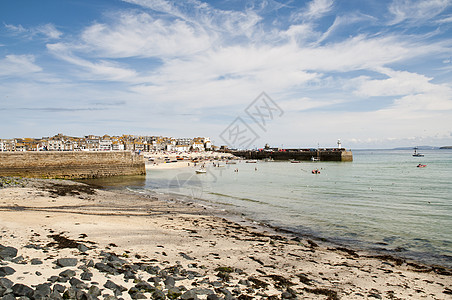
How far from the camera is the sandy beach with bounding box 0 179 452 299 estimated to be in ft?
18.0

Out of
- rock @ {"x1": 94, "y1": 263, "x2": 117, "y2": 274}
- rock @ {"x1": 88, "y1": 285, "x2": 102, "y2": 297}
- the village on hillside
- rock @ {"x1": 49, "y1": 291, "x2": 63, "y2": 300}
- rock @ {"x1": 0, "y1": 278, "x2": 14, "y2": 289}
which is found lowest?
rock @ {"x1": 94, "y1": 263, "x2": 117, "y2": 274}

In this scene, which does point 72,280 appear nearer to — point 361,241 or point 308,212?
point 361,241

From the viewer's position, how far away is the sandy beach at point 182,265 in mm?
5488

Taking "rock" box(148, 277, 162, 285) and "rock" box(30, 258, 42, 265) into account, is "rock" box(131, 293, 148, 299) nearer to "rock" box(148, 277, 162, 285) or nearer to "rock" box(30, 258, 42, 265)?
"rock" box(148, 277, 162, 285)

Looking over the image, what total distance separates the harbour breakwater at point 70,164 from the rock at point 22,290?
33.6 metres

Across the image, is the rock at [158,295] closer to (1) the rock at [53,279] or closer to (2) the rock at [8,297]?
(1) the rock at [53,279]

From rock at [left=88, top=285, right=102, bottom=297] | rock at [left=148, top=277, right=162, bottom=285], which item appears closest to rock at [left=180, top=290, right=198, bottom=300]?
rock at [left=148, top=277, right=162, bottom=285]

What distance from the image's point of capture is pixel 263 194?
2592 cm

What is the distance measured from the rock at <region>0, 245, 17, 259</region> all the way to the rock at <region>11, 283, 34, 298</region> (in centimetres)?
183

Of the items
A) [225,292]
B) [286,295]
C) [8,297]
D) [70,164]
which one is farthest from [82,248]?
[70,164]

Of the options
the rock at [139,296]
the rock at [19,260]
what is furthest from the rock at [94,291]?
the rock at [19,260]

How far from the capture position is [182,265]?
7312 millimetres

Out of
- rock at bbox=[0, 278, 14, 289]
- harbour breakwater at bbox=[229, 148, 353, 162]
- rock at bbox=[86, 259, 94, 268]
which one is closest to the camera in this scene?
rock at bbox=[0, 278, 14, 289]

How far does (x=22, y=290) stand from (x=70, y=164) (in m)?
35.9
